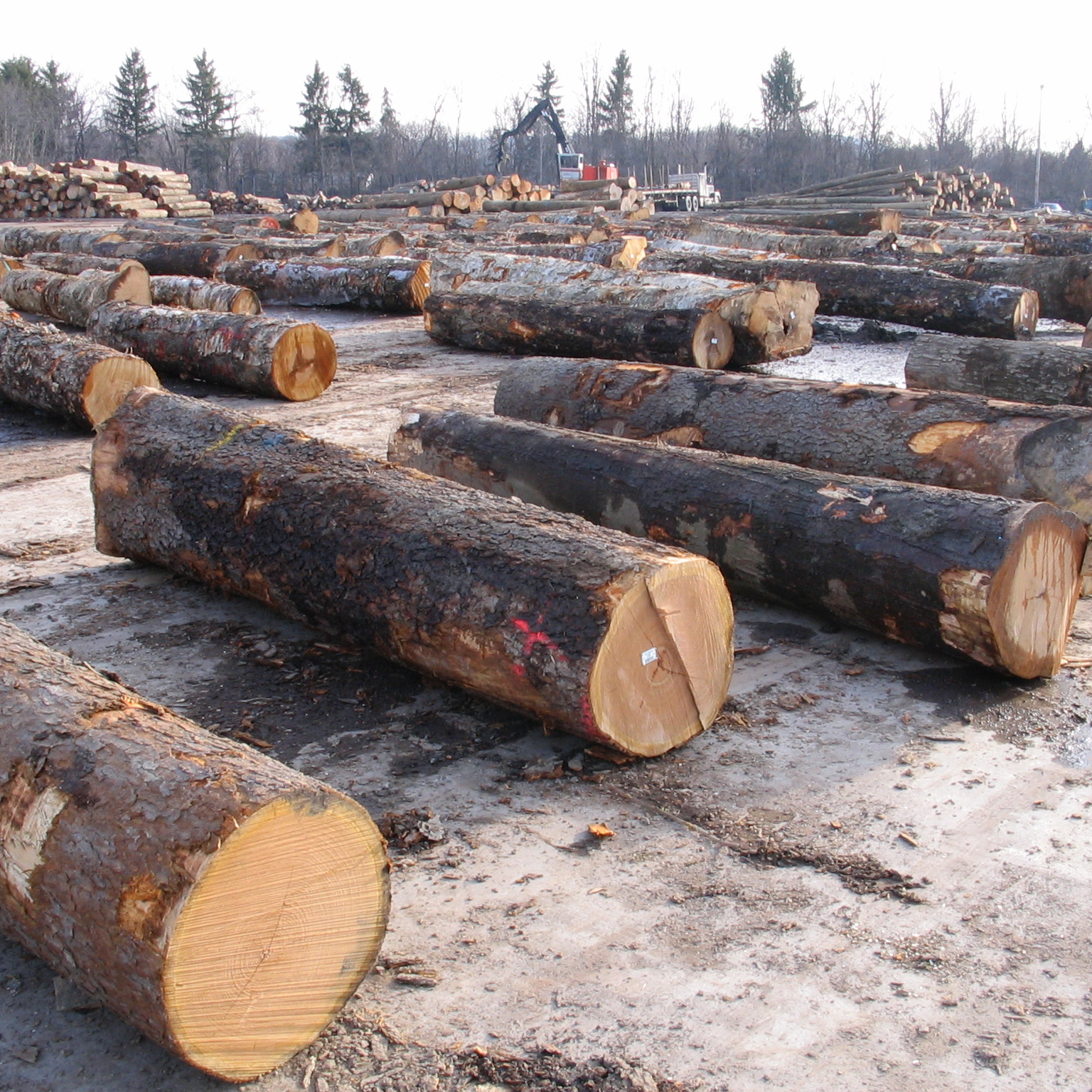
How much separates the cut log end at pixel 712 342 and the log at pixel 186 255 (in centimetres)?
837

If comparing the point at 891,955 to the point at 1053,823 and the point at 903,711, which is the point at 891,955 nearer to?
the point at 1053,823

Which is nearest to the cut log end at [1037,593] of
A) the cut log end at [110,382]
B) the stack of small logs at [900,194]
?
the cut log end at [110,382]

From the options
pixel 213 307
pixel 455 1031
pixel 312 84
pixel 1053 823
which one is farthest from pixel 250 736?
pixel 312 84

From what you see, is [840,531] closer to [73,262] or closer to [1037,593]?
[1037,593]

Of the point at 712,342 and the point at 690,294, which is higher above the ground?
the point at 690,294

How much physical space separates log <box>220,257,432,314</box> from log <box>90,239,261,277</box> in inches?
26.4

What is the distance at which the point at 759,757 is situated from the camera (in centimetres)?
339

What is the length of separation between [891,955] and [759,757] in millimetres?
979

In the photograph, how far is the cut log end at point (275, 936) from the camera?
2047 mm

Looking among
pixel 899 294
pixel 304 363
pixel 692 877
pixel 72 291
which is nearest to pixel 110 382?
pixel 304 363

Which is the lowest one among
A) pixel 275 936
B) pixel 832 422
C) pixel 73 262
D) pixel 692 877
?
pixel 692 877

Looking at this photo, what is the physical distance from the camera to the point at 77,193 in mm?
25656

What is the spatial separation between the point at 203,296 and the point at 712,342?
5.51 meters

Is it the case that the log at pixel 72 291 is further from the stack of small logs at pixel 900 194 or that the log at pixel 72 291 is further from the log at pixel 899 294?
the stack of small logs at pixel 900 194
